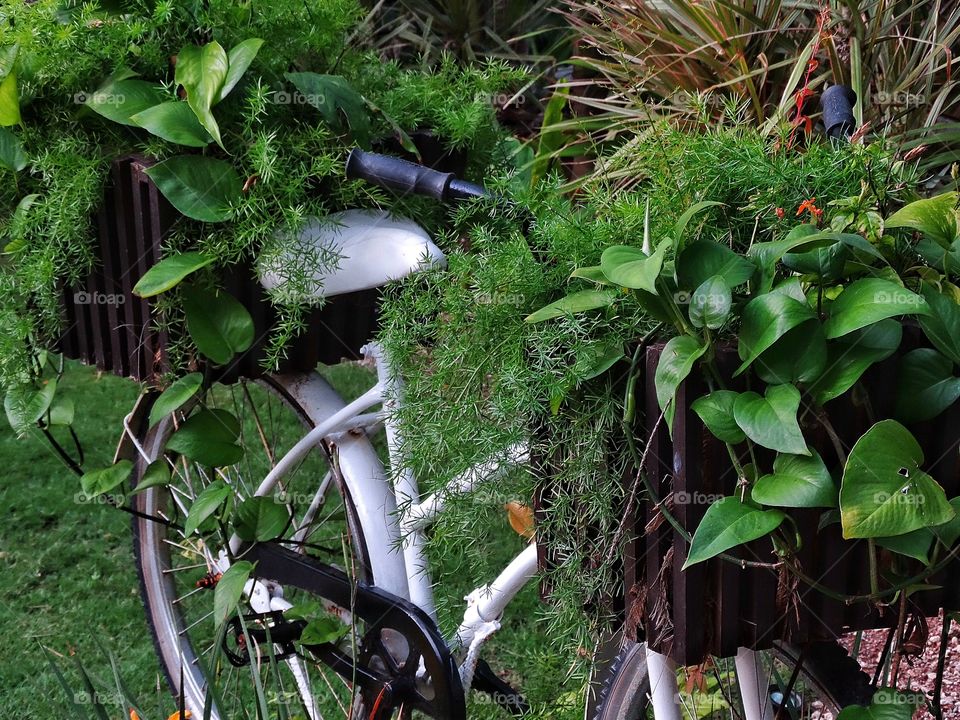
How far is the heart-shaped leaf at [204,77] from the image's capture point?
1.47 meters

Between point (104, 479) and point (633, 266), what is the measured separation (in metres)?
1.19

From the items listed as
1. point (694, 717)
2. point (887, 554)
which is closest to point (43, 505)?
point (694, 717)

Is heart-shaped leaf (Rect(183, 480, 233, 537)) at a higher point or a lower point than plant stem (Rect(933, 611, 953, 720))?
lower

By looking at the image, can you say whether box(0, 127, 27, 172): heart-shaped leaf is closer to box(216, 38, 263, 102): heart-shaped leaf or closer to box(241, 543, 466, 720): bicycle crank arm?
box(216, 38, 263, 102): heart-shaped leaf

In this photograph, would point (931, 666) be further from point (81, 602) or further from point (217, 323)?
point (81, 602)

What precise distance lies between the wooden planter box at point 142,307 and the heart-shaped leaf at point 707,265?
79 centimetres

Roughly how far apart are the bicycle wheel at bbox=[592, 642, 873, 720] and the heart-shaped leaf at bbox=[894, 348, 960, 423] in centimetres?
36

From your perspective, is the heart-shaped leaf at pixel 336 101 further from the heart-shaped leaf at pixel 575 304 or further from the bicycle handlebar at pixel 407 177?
the heart-shaped leaf at pixel 575 304

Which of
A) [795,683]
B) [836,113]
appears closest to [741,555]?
[795,683]

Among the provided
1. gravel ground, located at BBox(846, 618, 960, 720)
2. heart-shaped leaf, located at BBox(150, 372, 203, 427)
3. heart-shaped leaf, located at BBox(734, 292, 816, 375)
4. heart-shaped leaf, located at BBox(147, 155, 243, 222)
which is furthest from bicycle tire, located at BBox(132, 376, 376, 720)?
heart-shaped leaf, located at BBox(734, 292, 816, 375)

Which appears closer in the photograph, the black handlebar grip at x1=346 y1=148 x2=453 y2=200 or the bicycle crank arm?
the black handlebar grip at x1=346 y1=148 x2=453 y2=200

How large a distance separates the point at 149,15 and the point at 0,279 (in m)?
0.52

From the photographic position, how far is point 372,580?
71.2 inches

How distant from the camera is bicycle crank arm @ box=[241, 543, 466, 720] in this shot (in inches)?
65.8
